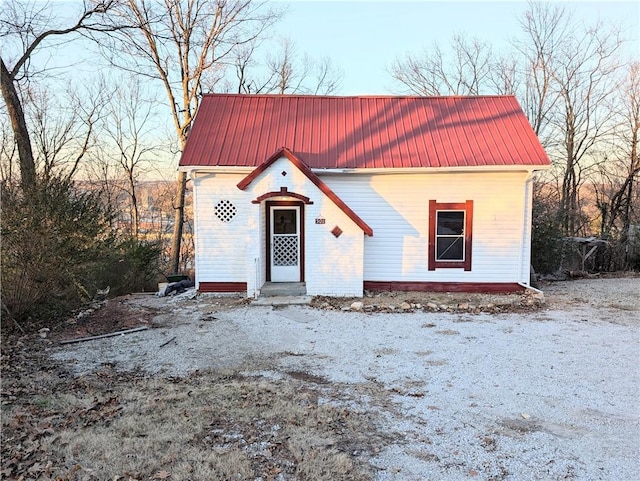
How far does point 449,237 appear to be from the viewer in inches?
464

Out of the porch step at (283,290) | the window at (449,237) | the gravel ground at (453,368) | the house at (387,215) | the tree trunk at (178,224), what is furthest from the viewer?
the tree trunk at (178,224)

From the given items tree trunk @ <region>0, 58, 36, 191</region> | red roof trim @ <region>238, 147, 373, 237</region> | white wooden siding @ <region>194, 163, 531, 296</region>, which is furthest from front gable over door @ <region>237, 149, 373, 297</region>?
tree trunk @ <region>0, 58, 36, 191</region>

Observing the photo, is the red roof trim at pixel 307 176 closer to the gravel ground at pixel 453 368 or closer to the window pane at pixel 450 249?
the window pane at pixel 450 249

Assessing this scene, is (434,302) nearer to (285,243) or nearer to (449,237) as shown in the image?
(449,237)

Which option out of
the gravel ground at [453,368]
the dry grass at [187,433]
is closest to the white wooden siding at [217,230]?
the gravel ground at [453,368]

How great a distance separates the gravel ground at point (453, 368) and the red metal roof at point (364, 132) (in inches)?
158

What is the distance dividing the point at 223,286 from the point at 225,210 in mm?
2029

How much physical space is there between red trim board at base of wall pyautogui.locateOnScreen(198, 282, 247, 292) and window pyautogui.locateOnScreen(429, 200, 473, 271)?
16.7ft

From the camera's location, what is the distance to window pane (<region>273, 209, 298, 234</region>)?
11742 mm

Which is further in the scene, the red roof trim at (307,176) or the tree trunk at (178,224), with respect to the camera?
the tree trunk at (178,224)

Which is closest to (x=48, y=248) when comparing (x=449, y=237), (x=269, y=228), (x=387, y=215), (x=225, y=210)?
(x=225, y=210)

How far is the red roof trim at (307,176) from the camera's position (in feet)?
35.1

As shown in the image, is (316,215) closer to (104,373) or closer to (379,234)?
(379,234)

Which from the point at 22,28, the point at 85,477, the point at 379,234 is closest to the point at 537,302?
the point at 379,234
